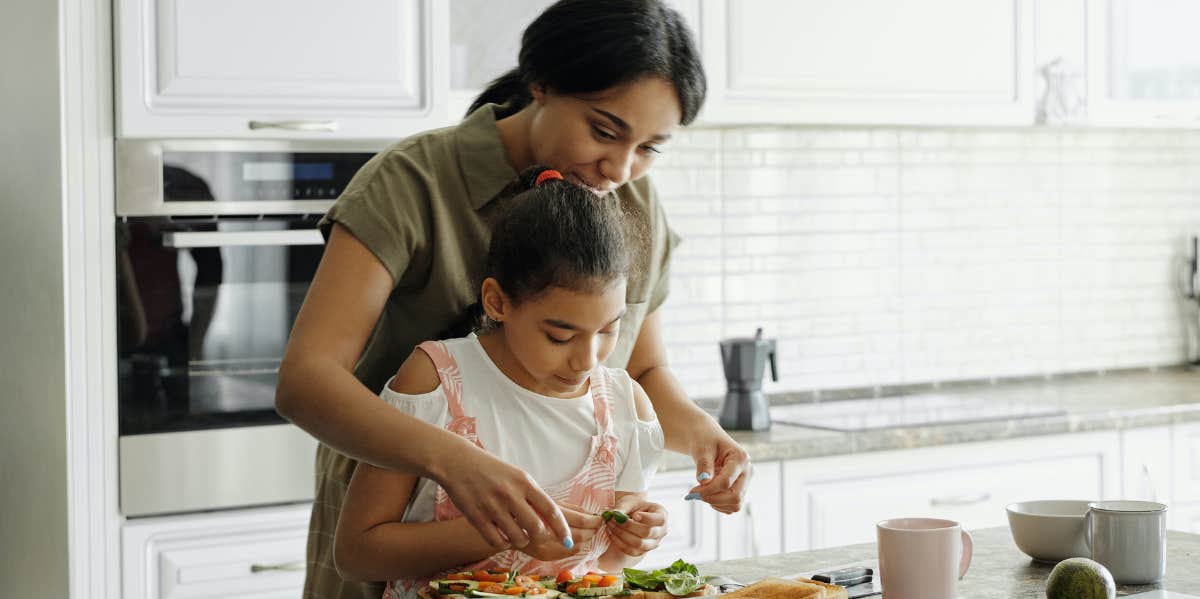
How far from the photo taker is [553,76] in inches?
62.0

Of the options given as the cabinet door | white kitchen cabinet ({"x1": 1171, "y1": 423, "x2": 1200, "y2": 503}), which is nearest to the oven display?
the cabinet door

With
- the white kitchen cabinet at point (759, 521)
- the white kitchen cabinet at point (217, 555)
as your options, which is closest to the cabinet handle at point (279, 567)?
the white kitchen cabinet at point (217, 555)

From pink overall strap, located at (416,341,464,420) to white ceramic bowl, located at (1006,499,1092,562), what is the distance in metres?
0.67

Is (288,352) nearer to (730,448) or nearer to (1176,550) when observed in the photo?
(730,448)

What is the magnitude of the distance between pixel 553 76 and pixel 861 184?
232cm

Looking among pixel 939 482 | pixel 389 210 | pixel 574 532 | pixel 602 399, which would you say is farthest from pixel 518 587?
pixel 939 482

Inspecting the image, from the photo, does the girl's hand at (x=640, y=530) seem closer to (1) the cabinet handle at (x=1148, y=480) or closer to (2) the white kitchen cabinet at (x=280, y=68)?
(2) the white kitchen cabinet at (x=280, y=68)

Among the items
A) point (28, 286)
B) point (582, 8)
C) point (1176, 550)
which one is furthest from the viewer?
point (28, 286)

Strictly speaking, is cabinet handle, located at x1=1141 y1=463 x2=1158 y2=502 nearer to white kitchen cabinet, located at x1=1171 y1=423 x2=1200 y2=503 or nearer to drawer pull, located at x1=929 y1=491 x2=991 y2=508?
white kitchen cabinet, located at x1=1171 y1=423 x2=1200 y2=503

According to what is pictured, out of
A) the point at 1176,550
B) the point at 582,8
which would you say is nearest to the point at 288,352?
the point at 582,8

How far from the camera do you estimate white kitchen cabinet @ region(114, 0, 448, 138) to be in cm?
262

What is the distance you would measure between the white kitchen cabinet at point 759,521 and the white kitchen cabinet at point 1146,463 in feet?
3.10

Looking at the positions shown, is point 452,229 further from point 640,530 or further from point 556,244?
point 640,530

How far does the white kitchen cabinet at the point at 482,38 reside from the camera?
2938 mm
